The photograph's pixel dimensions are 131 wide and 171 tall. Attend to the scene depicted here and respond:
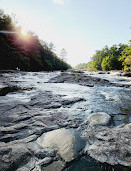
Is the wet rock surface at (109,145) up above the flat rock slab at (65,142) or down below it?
above

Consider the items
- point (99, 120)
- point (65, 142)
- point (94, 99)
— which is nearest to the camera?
point (65, 142)

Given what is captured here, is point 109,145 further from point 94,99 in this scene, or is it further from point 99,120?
point 94,99

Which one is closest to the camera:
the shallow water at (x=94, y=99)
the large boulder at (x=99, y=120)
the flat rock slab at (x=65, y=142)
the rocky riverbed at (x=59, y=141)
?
the rocky riverbed at (x=59, y=141)

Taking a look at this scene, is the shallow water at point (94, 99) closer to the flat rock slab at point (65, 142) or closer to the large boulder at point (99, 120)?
the large boulder at point (99, 120)

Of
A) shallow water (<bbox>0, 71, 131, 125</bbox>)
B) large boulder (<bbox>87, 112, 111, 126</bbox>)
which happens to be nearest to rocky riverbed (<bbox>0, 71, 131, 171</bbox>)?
large boulder (<bbox>87, 112, 111, 126</bbox>)

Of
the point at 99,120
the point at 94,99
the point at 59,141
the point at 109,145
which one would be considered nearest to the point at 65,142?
the point at 59,141

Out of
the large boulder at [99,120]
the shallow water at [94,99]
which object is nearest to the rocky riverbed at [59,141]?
the large boulder at [99,120]

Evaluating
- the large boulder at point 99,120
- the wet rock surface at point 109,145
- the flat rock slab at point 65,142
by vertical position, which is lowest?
the flat rock slab at point 65,142

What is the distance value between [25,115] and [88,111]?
1.34 meters

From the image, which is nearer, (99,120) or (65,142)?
(65,142)

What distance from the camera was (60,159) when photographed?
998 millimetres

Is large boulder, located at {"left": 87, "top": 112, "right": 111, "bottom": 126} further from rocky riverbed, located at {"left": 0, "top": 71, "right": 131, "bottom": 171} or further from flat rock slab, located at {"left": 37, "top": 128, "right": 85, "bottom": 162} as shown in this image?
flat rock slab, located at {"left": 37, "top": 128, "right": 85, "bottom": 162}

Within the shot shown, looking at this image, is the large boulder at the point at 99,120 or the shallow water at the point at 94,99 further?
the shallow water at the point at 94,99

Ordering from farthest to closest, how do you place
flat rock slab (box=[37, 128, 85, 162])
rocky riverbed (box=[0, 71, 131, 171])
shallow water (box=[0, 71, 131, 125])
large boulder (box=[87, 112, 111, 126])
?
shallow water (box=[0, 71, 131, 125]) → large boulder (box=[87, 112, 111, 126]) → flat rock slab (box=[37, 128, 85, 162]) → rocky riverbed (box=[0, 71, 131, 171])
